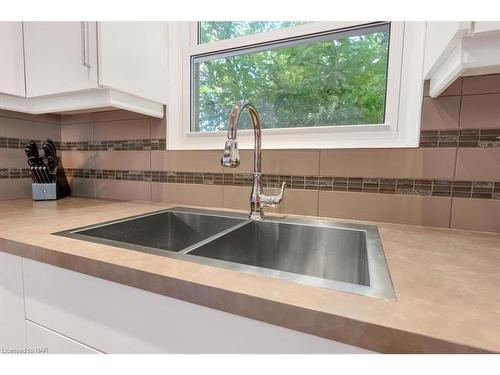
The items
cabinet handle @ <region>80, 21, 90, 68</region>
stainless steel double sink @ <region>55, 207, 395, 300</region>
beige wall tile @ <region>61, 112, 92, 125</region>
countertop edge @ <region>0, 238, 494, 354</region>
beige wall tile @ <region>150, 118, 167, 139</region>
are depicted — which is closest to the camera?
countertop edge @ <region>0, 238, 494, 354</region>

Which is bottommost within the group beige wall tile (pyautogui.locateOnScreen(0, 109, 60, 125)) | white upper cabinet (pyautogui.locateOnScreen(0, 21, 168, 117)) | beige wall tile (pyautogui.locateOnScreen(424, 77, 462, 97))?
beige wall tile (pyautogui.locateOnScreen(0, 109, 60, 125))

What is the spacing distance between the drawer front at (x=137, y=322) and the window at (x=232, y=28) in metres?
1.16

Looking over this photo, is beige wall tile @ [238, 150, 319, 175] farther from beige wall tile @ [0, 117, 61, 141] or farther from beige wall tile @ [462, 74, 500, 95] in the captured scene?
beige wall tile @ [0, 117, 61, 141]

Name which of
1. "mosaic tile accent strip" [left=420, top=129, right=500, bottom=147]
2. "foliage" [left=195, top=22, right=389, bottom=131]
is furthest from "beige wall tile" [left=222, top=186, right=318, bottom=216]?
"mosaic tile accent strip" [left=420, top=129, right=500, bottom=147]

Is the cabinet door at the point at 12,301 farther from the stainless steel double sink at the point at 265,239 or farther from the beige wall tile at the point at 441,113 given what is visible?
the beige wall tile at the point at 441,113

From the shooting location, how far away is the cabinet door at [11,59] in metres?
1.15

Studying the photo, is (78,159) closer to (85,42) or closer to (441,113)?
(85,42)

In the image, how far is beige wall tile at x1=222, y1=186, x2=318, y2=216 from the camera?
108 centimetres

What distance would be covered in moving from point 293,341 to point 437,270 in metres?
0.34

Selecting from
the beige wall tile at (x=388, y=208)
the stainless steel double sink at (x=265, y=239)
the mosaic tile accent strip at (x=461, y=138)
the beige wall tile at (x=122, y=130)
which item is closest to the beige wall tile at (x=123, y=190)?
the beige wall tile at (x=122, y=130)

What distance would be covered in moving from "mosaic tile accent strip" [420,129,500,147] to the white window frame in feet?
0.11

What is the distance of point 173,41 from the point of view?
4.35 ft

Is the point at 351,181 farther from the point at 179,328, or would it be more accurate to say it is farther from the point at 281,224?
the point at 179,328
